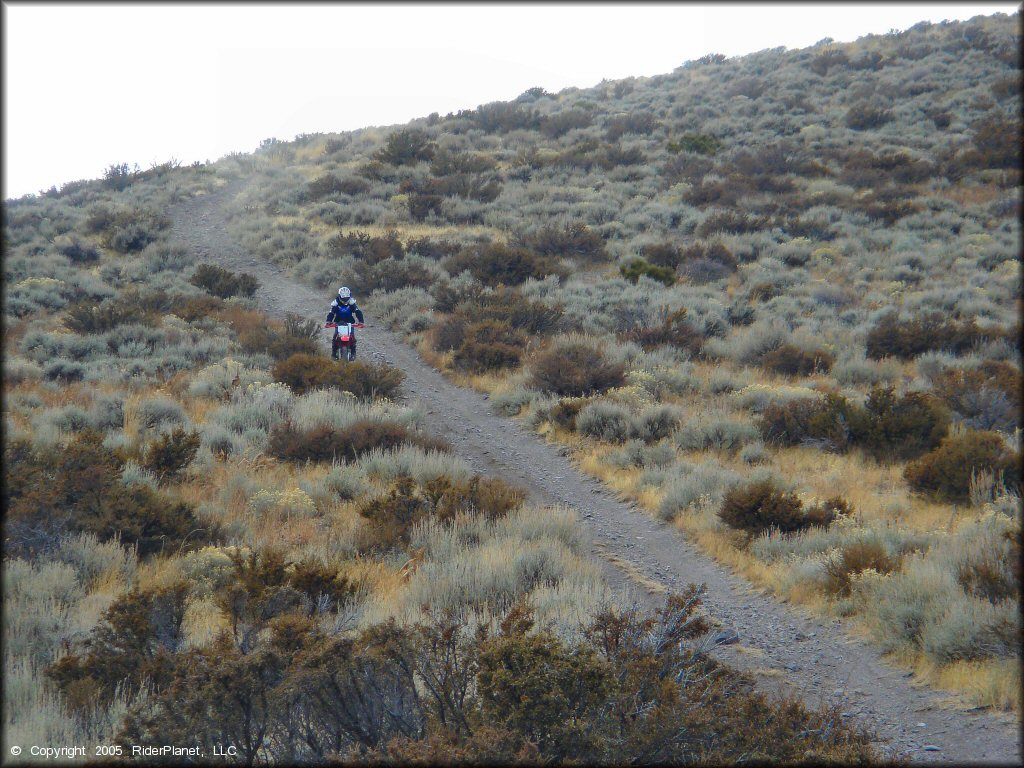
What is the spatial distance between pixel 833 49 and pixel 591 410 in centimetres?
4340

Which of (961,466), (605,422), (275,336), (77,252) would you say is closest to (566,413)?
(605,422)

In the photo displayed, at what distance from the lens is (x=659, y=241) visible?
74.2ft

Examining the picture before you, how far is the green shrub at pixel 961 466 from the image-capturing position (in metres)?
7.70

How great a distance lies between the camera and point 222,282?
1986cm

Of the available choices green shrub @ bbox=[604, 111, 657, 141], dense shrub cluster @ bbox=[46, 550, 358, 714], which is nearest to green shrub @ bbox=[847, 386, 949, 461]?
dense shrub cluster @ bbox=[46, 550, 358, 714]

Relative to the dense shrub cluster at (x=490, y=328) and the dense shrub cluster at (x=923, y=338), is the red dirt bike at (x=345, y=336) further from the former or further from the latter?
the dense shrub cluster at (x=923, y=338)

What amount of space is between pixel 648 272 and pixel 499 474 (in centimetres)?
1136

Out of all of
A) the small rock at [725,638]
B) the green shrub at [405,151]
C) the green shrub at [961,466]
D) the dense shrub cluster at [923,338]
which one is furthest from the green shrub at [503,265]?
the small rock at [725,638]

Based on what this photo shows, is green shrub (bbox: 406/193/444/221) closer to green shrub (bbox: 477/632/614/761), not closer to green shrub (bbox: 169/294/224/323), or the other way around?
green shrub (bbox: 169/294/224/323)

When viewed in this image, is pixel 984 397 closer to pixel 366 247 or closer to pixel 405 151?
pixel 366 247

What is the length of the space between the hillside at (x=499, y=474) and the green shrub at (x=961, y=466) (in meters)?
0.04

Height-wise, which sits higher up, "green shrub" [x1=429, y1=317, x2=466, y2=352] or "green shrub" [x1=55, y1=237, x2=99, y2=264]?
"green shrub" [x1=55, y1=237, x2=99, y2=264]

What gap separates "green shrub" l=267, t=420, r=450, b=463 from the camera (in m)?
9.34

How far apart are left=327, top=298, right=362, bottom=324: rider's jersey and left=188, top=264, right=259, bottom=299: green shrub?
7.06 m
